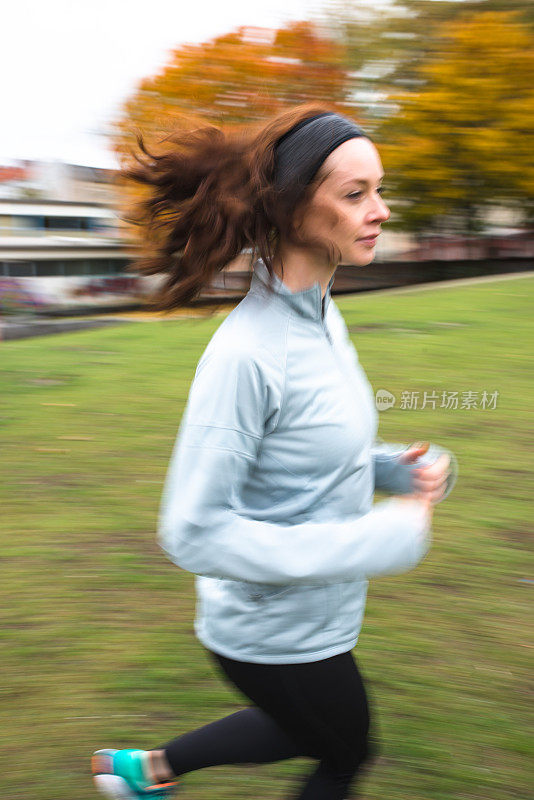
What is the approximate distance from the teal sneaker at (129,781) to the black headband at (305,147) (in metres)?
1.41

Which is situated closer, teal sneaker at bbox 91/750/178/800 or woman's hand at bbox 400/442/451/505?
woman's hand at bbox 400/442/451/505

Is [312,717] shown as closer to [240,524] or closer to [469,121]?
[240,524]

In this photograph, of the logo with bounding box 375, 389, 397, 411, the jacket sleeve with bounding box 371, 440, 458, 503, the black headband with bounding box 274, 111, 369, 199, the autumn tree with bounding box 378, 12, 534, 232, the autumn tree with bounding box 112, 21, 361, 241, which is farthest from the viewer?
the autumn tree with bounding box 112, 21, 361, 241

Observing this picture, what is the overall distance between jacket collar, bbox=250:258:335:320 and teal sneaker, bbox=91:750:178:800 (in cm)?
117

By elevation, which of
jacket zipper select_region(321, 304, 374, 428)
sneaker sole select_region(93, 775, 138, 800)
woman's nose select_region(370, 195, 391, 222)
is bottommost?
sneaker sole select_region(93, 775, 138, 800)

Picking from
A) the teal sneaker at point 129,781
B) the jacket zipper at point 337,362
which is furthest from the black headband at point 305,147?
the teal sneaker at point 129,781

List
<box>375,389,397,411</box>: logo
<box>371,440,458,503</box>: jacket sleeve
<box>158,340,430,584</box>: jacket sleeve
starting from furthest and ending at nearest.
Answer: <box>375,389,397,411</box>: logo < <box>371,440,458,503</box>: jacket sleeve < <box>158,340,430,584</box>: jacket sleeve

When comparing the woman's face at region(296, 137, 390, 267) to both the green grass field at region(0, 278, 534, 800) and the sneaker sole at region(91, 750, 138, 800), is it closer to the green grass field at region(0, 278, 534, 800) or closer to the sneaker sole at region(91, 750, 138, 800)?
the green grass field at region(0, 278, 534, 800)

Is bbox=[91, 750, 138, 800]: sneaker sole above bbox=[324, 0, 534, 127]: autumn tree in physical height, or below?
below

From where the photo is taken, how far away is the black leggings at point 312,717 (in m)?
1.75

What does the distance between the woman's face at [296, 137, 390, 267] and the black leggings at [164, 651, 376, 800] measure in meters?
0.85

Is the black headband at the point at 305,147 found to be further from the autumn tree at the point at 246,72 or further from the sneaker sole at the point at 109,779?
the autumn tree at the point at 246,72

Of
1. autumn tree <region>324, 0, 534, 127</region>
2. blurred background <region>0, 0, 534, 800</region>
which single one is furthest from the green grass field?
autumn tree <region>324, 0, 534, 127</region>

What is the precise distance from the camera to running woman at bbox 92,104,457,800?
155 cm
